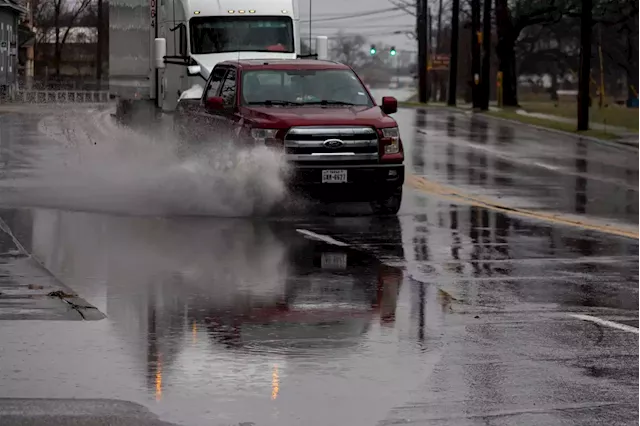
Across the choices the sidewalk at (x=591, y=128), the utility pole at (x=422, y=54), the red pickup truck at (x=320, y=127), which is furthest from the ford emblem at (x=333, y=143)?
the utility pole at (x=422, y=54)

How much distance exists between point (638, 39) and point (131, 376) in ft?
294

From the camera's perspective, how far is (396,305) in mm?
10594

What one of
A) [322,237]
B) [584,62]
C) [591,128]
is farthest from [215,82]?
[591,128]

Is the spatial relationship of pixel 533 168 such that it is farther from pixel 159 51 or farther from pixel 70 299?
pixel 70 299

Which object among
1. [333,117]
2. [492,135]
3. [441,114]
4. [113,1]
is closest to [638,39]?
[441,114]

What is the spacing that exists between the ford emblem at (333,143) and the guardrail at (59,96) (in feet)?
151

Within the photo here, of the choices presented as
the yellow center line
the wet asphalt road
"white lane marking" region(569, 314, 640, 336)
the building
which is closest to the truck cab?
the yellow center line

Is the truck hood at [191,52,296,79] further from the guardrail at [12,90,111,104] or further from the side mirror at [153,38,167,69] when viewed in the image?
the guardrail at [12,90,111,104]

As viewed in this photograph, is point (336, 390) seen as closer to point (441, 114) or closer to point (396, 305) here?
point (396, 305)

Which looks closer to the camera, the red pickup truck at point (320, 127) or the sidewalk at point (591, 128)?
the red pickup truck at point (320, 127)

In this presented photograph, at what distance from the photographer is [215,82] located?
795 inches

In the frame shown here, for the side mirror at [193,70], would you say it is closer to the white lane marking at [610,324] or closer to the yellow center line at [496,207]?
the yellow center line at [496,207]

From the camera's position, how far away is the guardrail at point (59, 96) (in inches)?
2475

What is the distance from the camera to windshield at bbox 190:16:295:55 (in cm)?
2628
